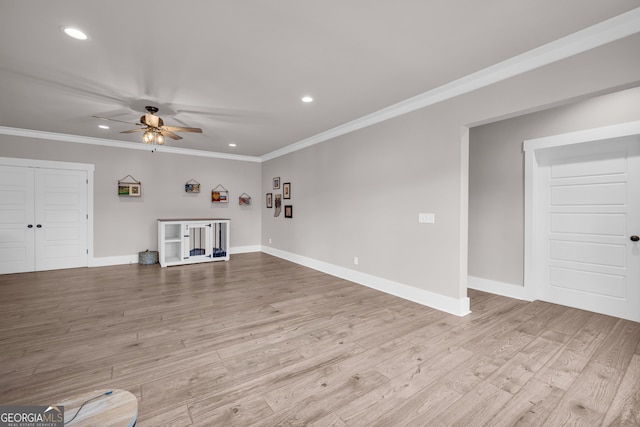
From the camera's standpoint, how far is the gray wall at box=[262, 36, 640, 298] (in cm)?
250

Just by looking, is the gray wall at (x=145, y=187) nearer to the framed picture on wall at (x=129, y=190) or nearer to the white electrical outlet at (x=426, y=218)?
the framed picture on wall at (x=129, y=190)

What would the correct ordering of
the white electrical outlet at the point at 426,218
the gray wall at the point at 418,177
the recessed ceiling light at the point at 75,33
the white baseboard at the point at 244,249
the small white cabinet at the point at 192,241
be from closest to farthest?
the recessed ceiling light at the point at 75,33 < the gray wall at the point at 418,177 < the white electrical outlet at the point at 426,218 < the small white cabinet at the point at 192,241 < the white baseboard at the point at 244,249

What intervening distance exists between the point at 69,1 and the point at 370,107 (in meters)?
3.22

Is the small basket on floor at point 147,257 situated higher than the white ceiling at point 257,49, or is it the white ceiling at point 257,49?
the white ceiling at point 257,49

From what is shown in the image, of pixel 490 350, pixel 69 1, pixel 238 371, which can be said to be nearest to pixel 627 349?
pixel 490 350

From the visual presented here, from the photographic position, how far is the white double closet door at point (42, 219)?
5.27 meters

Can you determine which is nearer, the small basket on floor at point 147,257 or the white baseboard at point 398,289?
the white baseboard at point 398,289

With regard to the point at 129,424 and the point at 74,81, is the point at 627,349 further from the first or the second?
the point at 74,81

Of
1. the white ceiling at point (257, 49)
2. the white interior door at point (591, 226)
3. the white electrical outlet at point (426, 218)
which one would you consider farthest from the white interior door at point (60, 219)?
the white interior door at point (591, 226)

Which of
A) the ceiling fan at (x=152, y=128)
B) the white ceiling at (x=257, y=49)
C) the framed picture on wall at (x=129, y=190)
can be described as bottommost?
the framed picture on wall at (x=129, y=190)

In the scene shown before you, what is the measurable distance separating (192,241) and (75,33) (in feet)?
16.2

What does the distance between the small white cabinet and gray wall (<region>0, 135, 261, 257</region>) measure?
1.38 feet

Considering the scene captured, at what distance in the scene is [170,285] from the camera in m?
4.61

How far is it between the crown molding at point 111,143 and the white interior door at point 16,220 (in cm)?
66
